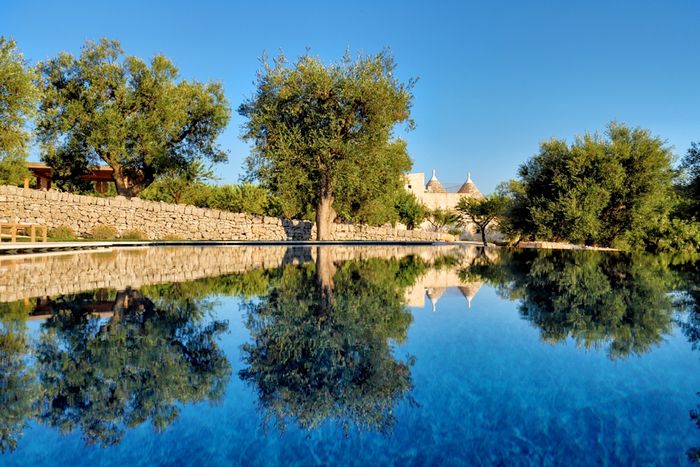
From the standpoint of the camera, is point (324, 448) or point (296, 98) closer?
point (324, 448)

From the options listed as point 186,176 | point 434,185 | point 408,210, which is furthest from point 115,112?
point 434,185

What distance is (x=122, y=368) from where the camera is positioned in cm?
398

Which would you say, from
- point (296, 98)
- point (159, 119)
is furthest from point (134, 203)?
point (296, 98)

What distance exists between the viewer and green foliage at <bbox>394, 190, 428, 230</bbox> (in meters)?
48.0

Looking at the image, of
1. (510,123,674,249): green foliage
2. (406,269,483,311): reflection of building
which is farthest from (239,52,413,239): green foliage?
(406,269,483,311): reflection of building

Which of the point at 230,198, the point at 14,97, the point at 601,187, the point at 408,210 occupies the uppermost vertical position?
the point at 14,97

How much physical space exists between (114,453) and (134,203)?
28771 mm

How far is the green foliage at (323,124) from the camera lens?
82.8 ft

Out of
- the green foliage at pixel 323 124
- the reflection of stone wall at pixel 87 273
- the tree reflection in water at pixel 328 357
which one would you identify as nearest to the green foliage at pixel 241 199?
the green foliage at pixel 323 124

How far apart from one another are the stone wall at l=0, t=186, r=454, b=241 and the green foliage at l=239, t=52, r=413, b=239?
5562 millimetres

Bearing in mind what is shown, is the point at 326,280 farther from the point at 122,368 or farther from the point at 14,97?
the point at 14,97

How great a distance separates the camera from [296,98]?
25844 millimetres

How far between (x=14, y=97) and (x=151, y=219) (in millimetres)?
10498

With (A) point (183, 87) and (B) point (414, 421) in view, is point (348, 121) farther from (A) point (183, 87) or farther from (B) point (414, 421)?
(B) point (414, 421)
